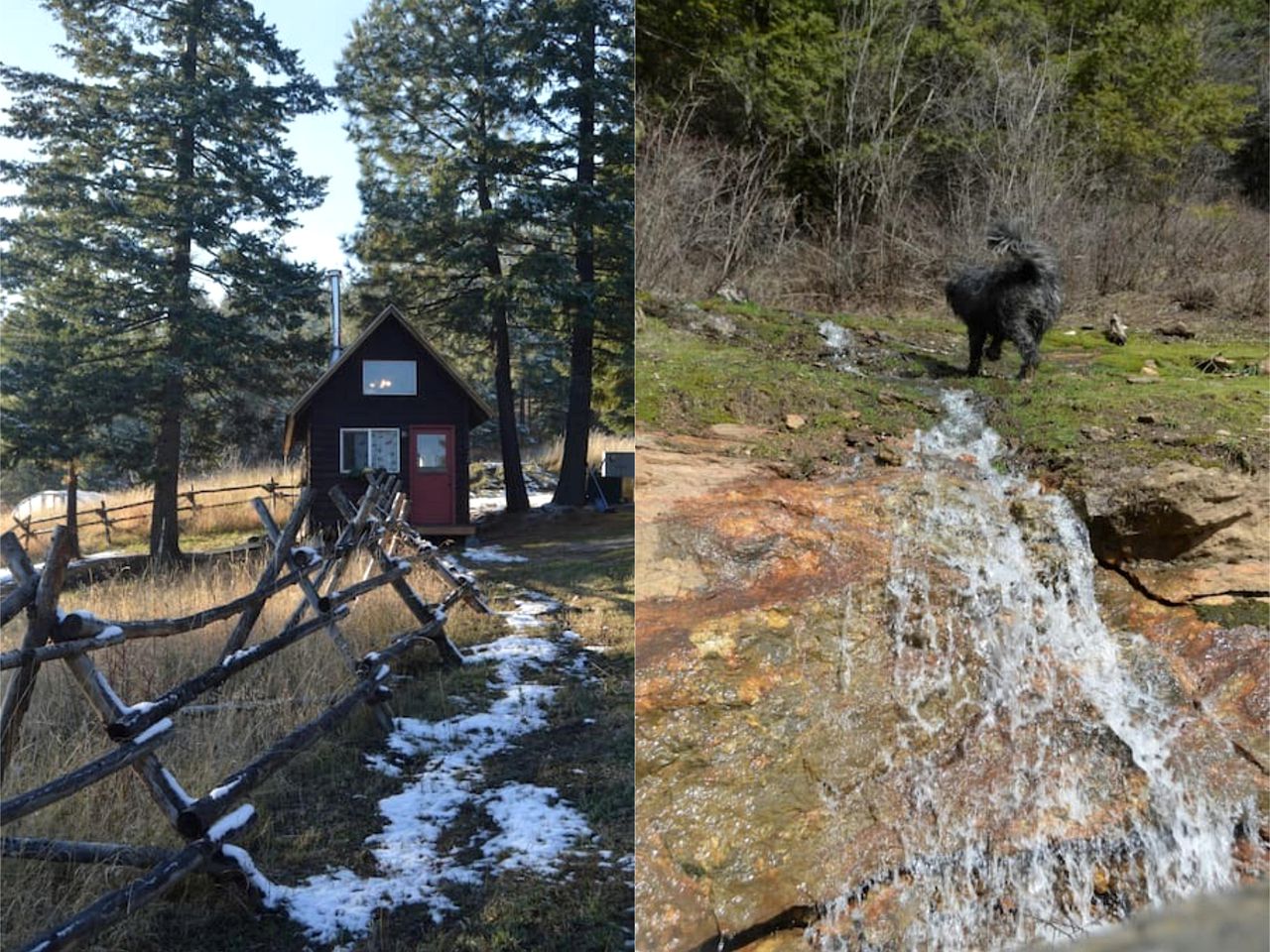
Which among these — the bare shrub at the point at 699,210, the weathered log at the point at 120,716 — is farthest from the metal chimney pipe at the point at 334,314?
the bare shrub at the point at 699,210

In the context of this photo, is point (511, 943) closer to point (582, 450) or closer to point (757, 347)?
point (582, 450)

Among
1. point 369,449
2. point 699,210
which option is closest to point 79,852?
point 369,449

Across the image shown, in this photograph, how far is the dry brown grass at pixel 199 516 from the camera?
4.00ft

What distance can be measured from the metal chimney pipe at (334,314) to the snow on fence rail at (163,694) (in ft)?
0.57

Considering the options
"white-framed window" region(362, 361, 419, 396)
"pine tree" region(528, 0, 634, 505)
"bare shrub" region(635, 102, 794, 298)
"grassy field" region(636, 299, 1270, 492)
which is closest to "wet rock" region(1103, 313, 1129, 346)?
"grassy field" region(636, 299, 1270, 492)

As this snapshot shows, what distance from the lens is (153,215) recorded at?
1262mm

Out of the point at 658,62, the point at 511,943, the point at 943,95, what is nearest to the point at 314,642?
the point at 511,943

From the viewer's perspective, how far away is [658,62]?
→ 1.88 metres

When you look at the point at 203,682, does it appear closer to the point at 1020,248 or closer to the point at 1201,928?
the point at 1201,928

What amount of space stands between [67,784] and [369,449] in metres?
0.51

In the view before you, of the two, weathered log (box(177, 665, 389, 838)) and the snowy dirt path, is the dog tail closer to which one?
the snowy dirt path

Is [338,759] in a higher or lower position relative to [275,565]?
lower

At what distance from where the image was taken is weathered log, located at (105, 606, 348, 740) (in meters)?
1.16

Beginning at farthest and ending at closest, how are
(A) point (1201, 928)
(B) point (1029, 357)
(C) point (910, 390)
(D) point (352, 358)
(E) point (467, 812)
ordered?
(B) point (1029, 357)
(C) point (910, 390)
(E) point (467, 812)
(D) point (352, 358)
(A) point (1201, 928)
